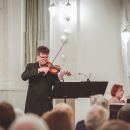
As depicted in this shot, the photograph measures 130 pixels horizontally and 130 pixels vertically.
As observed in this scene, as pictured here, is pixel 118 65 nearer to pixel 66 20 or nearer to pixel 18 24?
pixel 66 20

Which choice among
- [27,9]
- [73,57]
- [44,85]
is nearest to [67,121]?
[44,85]

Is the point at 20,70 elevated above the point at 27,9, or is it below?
below

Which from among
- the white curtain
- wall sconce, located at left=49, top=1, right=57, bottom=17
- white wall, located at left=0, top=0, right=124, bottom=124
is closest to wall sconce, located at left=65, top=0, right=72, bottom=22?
white wall, located at left=0, top=0, right=124, bottom=124

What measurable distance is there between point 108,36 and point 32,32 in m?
1.52

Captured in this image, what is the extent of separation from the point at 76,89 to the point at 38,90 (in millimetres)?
509

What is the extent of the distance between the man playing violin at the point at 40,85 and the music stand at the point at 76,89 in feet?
0.49

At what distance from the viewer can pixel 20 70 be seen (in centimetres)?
766

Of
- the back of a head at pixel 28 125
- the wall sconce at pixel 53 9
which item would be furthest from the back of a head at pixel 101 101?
the wall sconce at pixel 53 9

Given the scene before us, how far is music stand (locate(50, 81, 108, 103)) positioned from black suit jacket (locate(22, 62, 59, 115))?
14cm

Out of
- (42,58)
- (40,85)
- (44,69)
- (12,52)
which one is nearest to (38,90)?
(40,85)

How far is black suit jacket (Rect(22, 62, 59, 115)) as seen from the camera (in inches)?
203

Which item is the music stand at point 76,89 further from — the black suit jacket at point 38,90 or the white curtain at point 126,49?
the white curtain at point 126,49

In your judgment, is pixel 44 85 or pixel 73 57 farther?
pixel 73 57

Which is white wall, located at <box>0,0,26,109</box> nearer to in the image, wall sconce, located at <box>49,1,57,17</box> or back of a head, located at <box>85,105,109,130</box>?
wall sconce, located at <box>49,1,57,17</box>
